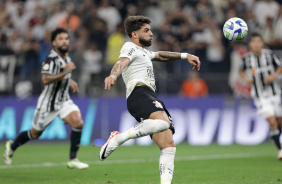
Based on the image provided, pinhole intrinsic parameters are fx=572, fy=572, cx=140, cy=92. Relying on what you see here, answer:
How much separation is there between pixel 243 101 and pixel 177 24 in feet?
12.6

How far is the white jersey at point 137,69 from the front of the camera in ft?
26.8

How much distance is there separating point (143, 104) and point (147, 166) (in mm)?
4210

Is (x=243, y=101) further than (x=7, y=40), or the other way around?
(x=7, y=40)

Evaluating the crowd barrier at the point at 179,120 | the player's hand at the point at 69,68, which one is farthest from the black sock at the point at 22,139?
the crowd barrier at the point at 179,120

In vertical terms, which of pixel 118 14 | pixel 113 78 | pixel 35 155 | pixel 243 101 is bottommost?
pixel 35 155

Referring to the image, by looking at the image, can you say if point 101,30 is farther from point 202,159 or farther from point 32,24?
point 202,159

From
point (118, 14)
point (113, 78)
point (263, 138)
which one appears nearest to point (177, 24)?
point (118, 14)

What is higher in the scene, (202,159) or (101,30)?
(101,30)

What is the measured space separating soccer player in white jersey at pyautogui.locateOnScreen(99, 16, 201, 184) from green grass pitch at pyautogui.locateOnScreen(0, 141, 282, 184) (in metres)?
1.56

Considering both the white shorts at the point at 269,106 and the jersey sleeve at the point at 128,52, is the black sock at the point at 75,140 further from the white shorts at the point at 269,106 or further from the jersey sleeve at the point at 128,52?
the white shorts at the point at 269,106

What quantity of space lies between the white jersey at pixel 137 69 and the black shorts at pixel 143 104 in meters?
0.10

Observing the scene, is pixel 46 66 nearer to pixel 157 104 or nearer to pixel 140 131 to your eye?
pixel 157 104

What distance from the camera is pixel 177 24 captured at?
64.7 ft

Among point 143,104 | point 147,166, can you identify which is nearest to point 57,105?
point 147,166
